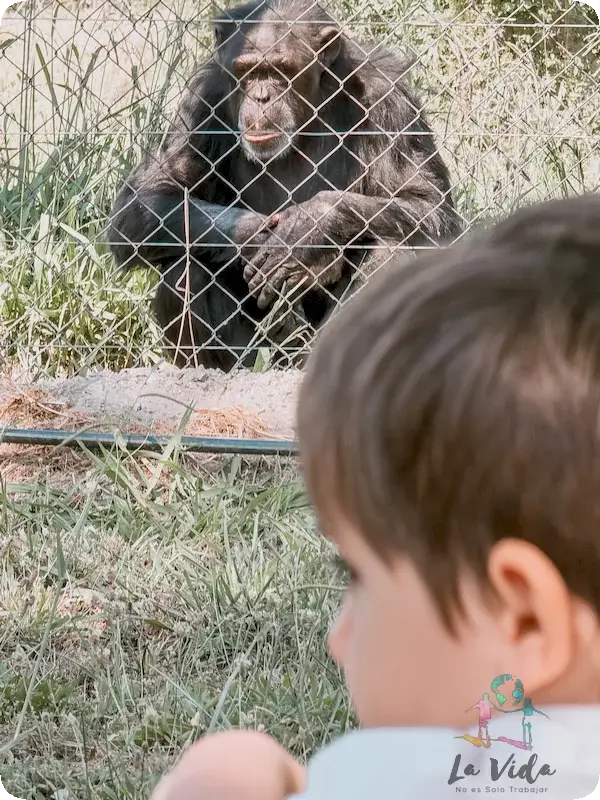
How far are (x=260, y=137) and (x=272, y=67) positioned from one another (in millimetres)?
338

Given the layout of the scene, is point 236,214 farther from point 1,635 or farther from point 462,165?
point 1,635

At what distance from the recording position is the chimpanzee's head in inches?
177

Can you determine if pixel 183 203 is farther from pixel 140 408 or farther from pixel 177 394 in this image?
pixel 140 408

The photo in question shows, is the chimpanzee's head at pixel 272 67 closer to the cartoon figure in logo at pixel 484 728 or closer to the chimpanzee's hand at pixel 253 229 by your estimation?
the chimpanzee's hand at pixel 253 229

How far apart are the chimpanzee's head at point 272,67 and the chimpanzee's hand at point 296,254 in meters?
0.38

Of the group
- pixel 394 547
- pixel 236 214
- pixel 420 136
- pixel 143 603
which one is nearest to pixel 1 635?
pixel 143 603

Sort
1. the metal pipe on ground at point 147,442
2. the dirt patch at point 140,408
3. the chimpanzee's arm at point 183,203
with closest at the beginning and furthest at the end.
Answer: the metal pipe on ground at point 147,442, the dirt patch at point 140,408, the chimpanzee's arm at point 183,203

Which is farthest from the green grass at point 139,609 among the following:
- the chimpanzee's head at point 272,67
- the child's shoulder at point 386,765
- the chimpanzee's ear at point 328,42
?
the chimpanzee's ear at point 328,42

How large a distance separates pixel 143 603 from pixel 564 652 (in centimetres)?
151

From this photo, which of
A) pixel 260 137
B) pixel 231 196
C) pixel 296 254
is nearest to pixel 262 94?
pixel 260 137

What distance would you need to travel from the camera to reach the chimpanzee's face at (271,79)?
4504mm

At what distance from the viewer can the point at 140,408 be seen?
10.7ft

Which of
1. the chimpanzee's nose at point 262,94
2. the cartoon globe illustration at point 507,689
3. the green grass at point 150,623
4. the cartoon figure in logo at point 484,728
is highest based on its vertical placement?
the chimpanzee's nose at point 262,94

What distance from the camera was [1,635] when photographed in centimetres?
205
